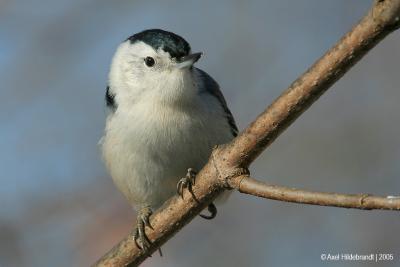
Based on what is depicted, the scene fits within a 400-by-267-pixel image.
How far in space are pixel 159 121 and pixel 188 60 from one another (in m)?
0.37

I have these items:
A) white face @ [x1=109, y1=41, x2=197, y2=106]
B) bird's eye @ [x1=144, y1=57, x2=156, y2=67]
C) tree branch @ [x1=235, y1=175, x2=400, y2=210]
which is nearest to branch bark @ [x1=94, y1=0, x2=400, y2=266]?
tree branch @ [x1=235, y1=175, x2=400, y2=210]

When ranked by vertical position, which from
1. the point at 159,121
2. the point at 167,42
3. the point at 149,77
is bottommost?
the point at 159,121

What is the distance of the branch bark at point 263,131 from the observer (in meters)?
2.24

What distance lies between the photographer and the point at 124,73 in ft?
14.6

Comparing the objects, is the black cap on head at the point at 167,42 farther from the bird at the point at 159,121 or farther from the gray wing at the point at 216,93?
the gray wing at the point at 216,93

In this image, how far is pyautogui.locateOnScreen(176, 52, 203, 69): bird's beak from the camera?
3.97 metres

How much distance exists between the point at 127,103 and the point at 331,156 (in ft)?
5.46

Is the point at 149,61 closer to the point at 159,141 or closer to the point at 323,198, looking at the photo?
the point at 159,141

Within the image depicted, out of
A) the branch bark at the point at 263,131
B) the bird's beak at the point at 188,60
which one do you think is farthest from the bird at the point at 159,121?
the branch bark at the point at 263,131

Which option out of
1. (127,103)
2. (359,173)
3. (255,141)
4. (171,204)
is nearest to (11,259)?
(127,103)

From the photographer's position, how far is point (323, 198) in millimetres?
2254

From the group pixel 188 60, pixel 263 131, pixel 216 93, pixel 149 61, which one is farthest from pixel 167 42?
pixel 263 131

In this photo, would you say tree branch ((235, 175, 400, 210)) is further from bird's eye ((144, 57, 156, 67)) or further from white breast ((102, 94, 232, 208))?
bird's eye ((144, 57, 156, 67))

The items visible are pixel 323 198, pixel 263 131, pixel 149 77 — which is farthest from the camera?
pixel 149 77
